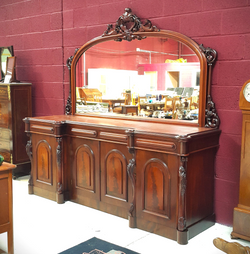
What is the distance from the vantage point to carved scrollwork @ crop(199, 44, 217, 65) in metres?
3.56

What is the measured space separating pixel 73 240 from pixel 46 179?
1339 mm

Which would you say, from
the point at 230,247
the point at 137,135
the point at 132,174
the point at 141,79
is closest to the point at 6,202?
the point at 132,174

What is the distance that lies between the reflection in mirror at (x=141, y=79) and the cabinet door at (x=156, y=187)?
0.72 m

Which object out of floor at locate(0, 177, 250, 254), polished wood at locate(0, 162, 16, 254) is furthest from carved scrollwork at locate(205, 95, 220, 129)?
polished wood at locate(0, 162, 16, 254)

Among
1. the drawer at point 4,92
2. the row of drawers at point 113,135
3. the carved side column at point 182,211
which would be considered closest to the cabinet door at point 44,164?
the row of drawers at point 113,135

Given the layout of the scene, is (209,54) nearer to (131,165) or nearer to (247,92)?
(247,92)

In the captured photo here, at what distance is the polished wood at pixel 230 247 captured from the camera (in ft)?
9.53

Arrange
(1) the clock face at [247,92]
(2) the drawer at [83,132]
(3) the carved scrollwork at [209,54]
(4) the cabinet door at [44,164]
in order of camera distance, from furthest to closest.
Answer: (4) the cabinet door at [44,164], (2) the drawer at [83,132], (3) the carved scrollwork at [209,54], (1) the clock face at [247,92]

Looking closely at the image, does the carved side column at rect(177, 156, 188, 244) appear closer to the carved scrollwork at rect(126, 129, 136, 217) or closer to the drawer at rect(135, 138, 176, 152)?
the drawer at rect(135, 138, 176, 152)

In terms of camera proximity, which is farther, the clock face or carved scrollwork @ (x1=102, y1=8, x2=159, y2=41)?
carved scrollwork @ (x1=102, y1=8, x2=159, y2=41)

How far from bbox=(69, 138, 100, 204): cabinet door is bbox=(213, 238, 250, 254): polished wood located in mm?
1447

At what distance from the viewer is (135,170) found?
11.5ft

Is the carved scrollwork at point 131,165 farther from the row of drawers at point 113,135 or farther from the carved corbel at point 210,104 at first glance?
the carved corbel at point 210,104

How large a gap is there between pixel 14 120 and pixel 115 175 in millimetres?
2179
